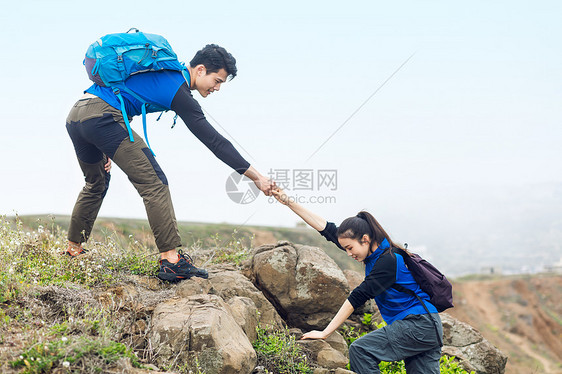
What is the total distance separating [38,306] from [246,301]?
81.3 inches

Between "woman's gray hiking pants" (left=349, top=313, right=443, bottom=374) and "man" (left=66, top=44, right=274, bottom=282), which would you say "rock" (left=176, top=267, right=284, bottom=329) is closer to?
"man" (left=66, top=44, right=274, bottom=282)

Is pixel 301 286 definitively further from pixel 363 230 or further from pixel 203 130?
pixel 203 130

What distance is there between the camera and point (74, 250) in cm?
607

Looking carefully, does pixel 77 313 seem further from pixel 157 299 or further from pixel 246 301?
pixel 246 301

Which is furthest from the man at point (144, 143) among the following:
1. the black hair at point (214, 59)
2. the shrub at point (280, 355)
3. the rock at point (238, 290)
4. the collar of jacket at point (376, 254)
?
the collar of jacket at point (376, 254)

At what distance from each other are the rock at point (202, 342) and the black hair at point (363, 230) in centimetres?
137

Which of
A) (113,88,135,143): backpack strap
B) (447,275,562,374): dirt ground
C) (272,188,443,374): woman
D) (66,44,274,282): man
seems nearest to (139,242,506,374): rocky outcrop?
(272,188,443,374): woman

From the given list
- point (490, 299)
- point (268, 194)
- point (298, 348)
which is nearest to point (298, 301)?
point (298, 348)

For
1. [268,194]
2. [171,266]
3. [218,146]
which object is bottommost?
[171,266]

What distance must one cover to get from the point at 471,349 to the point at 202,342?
4557mm

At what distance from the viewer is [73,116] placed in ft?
17.3

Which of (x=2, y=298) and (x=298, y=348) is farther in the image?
(x=298, y=348)

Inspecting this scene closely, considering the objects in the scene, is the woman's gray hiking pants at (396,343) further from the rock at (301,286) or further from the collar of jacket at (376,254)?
the rock at (301,286)

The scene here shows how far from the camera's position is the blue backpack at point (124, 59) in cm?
504
